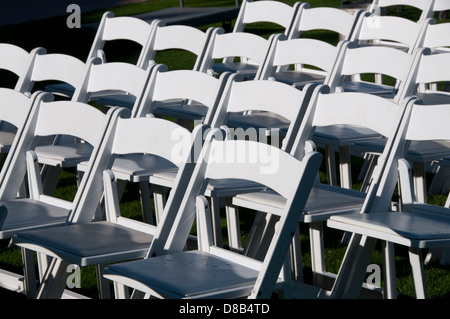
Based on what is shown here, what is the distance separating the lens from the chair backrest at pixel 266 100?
436 cm

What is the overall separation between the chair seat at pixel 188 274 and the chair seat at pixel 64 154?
60.0 inches

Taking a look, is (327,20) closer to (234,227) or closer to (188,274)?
(234,227)

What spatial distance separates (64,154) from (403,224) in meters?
2.15

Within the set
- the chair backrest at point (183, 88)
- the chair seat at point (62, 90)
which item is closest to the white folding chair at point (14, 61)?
the chair seat at point (62, 90)

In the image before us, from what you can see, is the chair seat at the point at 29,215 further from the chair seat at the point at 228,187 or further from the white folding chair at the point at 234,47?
the white folding chair at the point at 234,47

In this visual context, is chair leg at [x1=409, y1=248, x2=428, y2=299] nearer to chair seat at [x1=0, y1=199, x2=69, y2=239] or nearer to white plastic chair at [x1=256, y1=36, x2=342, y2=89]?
chair seat at [x1=0, y1=199, x2=69, y2=239]

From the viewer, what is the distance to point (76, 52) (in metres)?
12.4

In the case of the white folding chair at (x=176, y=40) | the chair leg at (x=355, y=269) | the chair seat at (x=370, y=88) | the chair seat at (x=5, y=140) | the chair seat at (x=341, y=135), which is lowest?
the chair leg at (x=355, y=269)

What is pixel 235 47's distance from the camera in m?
6.29

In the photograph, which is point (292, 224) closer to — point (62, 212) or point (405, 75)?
point (62, 212)

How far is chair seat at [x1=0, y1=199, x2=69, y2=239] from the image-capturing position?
4016 mm

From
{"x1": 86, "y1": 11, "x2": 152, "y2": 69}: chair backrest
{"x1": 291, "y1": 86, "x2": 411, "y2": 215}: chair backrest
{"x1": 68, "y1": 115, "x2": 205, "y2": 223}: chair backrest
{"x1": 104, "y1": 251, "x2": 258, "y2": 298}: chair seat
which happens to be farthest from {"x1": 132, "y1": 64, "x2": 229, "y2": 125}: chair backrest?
{"x1": 86, "y1": 11, "x2": 152, "y2": 69}: chair backrest

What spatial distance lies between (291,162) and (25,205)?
161 cm

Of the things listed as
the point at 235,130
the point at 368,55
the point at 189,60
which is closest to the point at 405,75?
the point at 368,55
